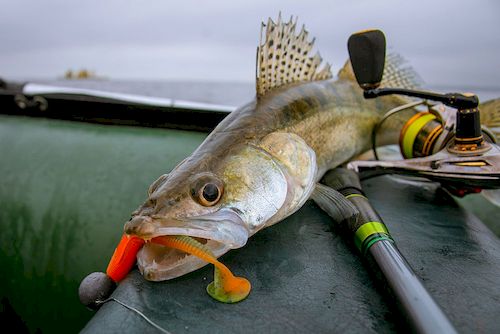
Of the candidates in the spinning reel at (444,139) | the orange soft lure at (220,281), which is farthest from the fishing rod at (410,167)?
the orange soft lure at (220,281)

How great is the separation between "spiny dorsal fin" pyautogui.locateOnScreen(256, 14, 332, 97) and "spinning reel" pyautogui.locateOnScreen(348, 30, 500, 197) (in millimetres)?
385

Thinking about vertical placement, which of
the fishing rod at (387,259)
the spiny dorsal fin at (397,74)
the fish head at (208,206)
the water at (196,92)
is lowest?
the water at (196,92)

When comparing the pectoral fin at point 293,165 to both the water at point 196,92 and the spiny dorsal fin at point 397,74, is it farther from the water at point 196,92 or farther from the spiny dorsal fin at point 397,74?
the spiny dorsal fin at point 397,74

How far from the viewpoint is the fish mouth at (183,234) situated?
3.63 feet

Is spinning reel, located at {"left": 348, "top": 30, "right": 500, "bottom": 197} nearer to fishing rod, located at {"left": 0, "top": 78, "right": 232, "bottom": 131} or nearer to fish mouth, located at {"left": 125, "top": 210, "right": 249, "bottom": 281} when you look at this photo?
fish mouth, located at {"left": 125, "top": 210, "right": 249, "bottom": 281}

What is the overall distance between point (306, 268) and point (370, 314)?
27cm

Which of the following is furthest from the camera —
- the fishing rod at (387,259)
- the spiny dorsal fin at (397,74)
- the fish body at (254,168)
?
the spiny dorsal fin at (397,74)

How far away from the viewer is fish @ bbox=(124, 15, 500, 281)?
1194mm

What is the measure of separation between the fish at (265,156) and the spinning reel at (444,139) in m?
0.34

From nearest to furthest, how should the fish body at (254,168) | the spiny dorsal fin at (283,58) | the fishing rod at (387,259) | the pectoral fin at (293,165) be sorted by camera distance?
1. the fishing rod at (387,259)
2. the fish body at (254,168)
3. the pectoral fin at (293,165)
4. the spiny dorsal fin at (283,58)

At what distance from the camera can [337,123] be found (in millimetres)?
2213

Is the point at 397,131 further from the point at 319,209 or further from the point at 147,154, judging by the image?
the point at 147,154

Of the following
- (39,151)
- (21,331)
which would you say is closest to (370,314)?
(21,331)

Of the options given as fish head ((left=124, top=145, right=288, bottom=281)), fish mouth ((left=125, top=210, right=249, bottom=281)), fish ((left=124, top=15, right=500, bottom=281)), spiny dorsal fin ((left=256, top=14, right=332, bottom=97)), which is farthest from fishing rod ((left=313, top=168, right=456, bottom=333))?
spiny dorsal fin ((left=256, top=14, right=332, bottom=97))
